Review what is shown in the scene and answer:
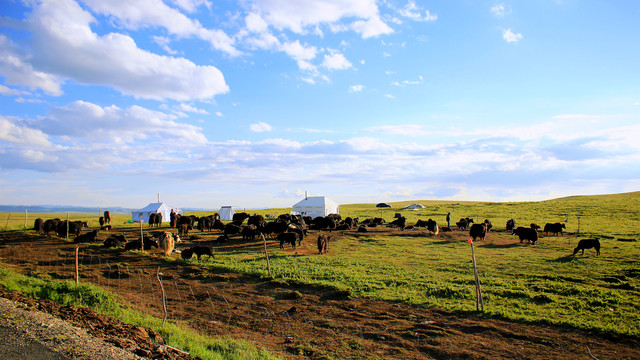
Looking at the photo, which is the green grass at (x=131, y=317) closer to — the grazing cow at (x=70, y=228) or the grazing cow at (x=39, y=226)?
the grazing cow at (x=70, y=228)

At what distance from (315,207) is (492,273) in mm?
38869

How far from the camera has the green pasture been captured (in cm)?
1221

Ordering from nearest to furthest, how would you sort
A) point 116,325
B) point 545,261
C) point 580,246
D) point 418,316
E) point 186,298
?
1. point 116,325
2. point 418,316
3. point 186,298
4. point 545,261
5. point 580,246

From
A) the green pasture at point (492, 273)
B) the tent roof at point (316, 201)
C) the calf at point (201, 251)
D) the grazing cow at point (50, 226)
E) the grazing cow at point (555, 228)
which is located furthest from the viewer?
the tent roof at point (316, 201)

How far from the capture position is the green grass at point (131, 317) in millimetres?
7938

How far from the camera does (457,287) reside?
1462 centimetres

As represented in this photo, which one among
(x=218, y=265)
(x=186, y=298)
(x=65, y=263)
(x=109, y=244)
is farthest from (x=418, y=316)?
(x=109, y=244)

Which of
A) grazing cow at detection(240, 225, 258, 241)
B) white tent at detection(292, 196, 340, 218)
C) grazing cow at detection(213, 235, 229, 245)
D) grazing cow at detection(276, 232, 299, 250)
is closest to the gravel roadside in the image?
grazing cow at detection(276, 232, 299, 250)

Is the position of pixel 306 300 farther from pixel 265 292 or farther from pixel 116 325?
pixel 116 325

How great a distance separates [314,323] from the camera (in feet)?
35.8

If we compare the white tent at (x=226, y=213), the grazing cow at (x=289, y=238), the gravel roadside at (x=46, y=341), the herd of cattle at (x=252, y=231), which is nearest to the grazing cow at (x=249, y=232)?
the herd of cattle at (x=252, y=231)

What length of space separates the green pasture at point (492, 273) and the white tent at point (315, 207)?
23.1 metres

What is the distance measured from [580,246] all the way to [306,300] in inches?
748

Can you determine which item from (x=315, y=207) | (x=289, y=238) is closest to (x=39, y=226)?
(x=289, y=238)
